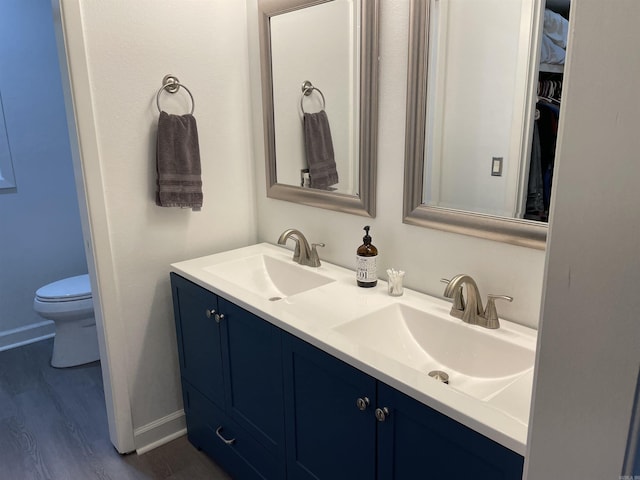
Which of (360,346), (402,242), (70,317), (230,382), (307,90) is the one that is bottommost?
(70,317)

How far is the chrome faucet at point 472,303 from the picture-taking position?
4.55ft

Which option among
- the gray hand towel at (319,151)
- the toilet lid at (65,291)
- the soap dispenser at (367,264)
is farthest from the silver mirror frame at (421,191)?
the toilet lid at (65,291)

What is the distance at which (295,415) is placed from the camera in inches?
59.2

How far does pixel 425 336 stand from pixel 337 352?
1.19ft

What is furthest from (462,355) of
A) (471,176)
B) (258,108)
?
(258,108)

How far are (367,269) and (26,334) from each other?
101 inches

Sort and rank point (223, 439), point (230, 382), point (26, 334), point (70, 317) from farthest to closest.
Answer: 1. point (26, 334)
2. point (70, 317)
3. point (223, 439)
4. point (230, 382)

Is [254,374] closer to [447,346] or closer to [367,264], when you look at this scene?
[367,264]

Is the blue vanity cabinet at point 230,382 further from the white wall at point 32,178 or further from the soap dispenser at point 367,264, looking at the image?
the white wall at point 32,178

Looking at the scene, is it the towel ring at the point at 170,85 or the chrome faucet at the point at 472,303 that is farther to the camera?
the towel ring at the point at 170,85

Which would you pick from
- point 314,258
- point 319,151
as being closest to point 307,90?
point 319,151

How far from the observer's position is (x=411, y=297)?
5.33 feet

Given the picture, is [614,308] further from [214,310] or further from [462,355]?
[214,310]

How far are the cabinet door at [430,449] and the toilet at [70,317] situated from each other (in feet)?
7.18
